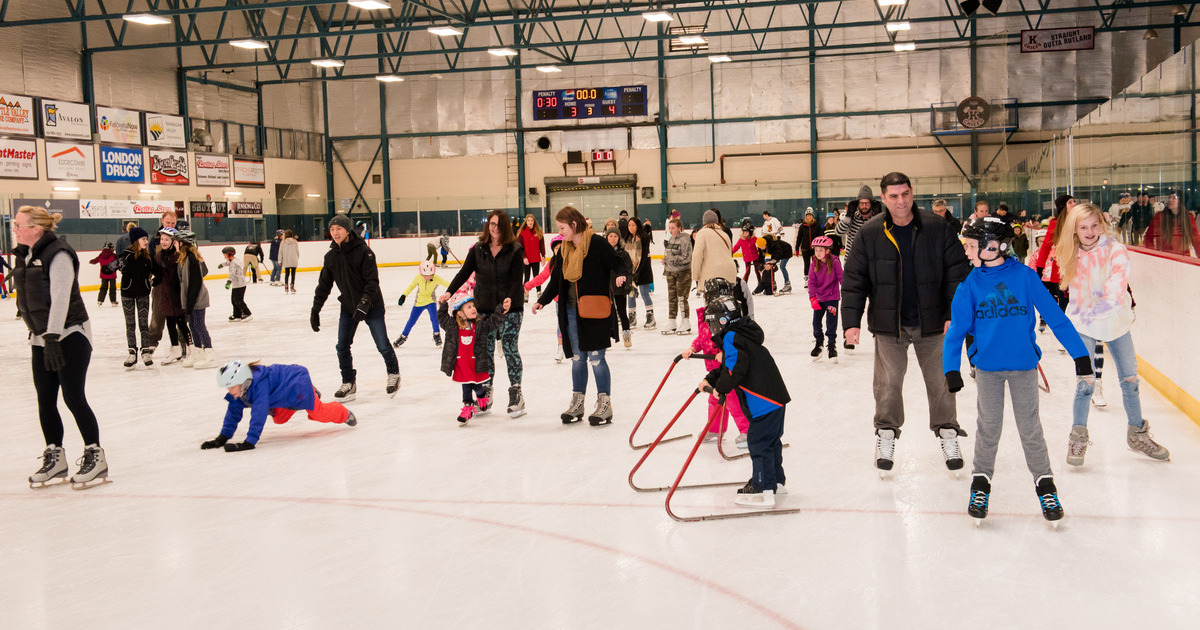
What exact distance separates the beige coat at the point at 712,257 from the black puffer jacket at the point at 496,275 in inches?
117

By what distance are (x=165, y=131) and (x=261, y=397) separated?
2200cm

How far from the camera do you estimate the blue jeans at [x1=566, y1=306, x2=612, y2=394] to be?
6039 millimetres

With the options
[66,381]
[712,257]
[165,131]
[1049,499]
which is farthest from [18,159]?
[1049,499]

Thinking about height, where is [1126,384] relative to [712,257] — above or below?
below

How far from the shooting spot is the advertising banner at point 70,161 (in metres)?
A: 21.7

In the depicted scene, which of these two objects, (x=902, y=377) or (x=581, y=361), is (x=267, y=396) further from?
(x=902, y=377)

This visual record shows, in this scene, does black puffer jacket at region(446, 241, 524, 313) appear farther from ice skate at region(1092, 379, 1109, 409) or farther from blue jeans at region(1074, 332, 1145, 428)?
ice skate at region(1092, 379, 1109, 409)

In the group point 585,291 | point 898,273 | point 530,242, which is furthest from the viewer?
point 530,242

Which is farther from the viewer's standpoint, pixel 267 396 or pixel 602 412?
pixel 602 412

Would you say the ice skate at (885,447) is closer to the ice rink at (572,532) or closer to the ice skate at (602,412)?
the ice rink at (572,532)

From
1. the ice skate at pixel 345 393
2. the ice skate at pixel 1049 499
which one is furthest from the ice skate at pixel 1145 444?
the ice skate at pixel 345 393

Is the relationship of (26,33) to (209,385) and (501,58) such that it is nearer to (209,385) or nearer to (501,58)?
(501,58)

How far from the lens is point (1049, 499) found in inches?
152

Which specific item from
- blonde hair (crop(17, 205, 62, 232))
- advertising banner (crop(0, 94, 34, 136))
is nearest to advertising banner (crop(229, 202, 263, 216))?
advertising banner (crop(0, 94, 34, 136))
